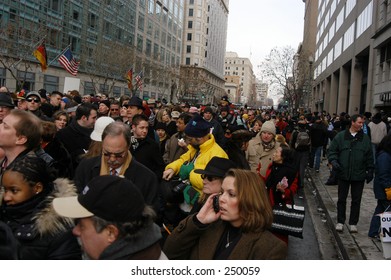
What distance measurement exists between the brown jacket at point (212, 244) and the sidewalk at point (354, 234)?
3619mm

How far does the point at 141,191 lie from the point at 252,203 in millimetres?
1334

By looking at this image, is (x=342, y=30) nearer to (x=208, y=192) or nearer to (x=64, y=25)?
(x=64, y=25)

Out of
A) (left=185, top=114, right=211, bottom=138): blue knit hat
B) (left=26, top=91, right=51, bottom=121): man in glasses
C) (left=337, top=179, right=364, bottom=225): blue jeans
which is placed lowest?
(left=337, top=179, right=364, bottom=225): blue jeans

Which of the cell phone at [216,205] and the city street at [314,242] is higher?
the cell phone at [216,205]

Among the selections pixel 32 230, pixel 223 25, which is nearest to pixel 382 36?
pixel 32 230

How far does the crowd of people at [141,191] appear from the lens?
2.11m

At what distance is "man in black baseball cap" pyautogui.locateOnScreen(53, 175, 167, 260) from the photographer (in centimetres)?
207

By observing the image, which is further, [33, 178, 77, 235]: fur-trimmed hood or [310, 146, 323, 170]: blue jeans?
[310, 146, 323, 170]: blue jeans

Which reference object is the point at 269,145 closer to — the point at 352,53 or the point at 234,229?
the point at 234,229

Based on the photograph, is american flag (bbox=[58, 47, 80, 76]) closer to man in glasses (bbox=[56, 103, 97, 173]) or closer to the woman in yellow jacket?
man in glasses (bbox=[56, 103, 97, 173])

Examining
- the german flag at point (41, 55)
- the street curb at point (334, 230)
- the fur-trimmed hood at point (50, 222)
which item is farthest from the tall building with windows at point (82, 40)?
the fur-trimmed hood at point (50, 222)

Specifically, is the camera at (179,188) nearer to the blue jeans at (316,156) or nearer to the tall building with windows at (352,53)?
the blue jeans at (316,156)

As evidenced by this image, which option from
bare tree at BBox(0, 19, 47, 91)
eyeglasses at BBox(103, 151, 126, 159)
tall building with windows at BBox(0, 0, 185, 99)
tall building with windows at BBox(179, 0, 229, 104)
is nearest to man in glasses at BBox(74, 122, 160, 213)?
eyeglasses at BBox(103, 151, 126, 159)

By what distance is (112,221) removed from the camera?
206 cm
